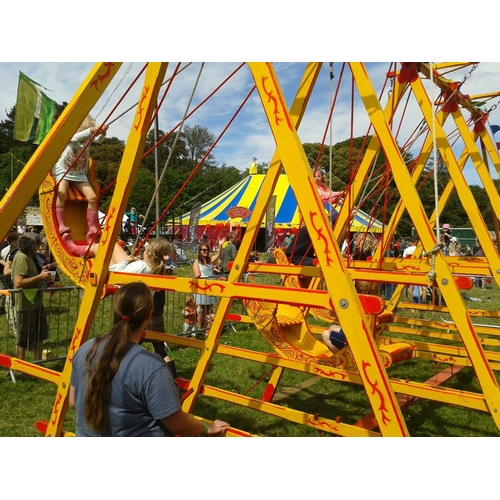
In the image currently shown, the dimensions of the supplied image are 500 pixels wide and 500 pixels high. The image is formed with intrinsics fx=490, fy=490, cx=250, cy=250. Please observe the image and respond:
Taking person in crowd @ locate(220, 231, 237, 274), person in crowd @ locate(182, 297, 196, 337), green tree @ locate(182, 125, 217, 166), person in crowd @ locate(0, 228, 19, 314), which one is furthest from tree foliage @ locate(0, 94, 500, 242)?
person in crowd @ locate(182, 297, 196, 337)

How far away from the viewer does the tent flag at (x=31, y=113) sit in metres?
4.43

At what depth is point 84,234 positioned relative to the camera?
5.02 m

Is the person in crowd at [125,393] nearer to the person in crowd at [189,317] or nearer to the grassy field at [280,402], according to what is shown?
the grassy field at [280,402]

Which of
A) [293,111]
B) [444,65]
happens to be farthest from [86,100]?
[444,65]

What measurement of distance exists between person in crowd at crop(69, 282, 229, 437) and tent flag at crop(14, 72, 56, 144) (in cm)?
304

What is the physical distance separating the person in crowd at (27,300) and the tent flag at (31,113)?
2047mm

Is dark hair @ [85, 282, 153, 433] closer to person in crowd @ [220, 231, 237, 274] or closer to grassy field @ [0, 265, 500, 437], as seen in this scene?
grassy field @ [0, 265, 500, 437]

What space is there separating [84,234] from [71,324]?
4.25 meters

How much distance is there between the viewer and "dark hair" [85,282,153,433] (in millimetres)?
2008

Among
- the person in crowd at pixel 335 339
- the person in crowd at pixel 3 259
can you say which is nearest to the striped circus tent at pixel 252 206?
the person in crowd at pixel 3 259

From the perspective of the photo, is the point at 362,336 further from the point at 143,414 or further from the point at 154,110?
the point at 154,110

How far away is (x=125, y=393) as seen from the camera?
79.4 inches

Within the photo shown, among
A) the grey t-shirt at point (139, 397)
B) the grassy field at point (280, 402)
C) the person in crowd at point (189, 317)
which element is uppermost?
the grey t-shirt at point (139, 397)

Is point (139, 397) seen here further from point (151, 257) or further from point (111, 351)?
point (151, 257)
